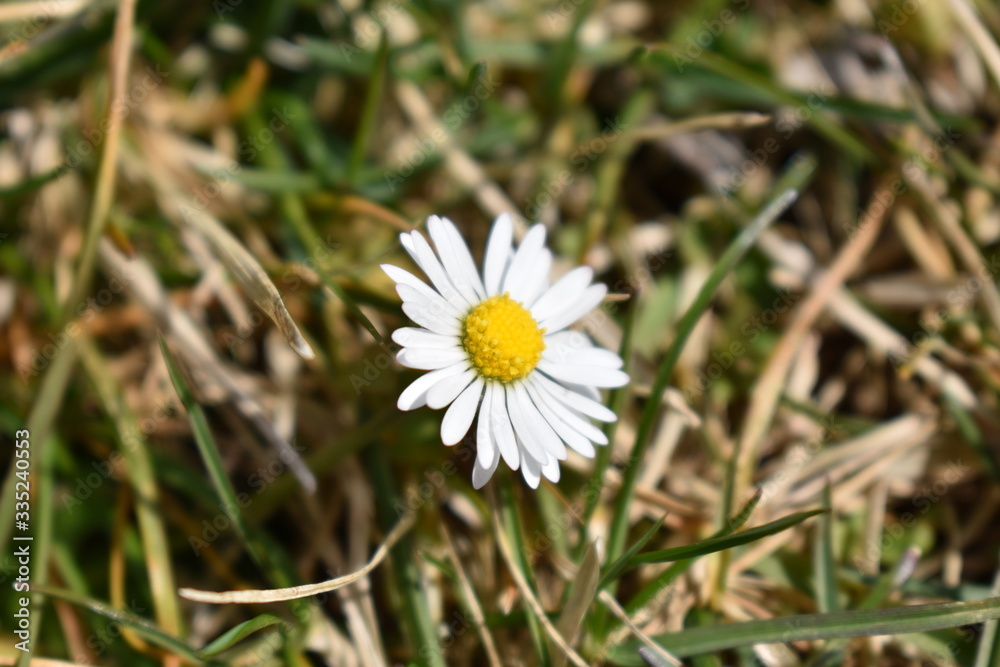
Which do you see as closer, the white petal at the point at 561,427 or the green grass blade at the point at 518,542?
the white petal at the point at 561,427

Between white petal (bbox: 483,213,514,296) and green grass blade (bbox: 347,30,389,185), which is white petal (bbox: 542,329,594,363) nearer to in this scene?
white petal (bbox: 483,213,514,296)

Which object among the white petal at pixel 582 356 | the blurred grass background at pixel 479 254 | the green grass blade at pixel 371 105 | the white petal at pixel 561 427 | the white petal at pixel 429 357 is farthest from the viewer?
the green grass blade at pixel 371 105

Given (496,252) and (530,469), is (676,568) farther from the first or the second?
(496,252)

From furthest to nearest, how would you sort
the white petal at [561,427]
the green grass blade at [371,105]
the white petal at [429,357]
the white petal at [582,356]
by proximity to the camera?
the green grass blade at [371,105]
the white petal at [582,356]
the white petal at [561,427]
the white petal at [429,357]

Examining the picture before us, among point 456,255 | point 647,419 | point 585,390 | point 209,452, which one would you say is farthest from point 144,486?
point 647,419

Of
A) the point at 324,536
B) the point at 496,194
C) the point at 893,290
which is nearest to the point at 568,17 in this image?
the point at 496,194

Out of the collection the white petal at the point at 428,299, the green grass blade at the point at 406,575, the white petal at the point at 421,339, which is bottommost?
the green grass blade at the point at 406,575

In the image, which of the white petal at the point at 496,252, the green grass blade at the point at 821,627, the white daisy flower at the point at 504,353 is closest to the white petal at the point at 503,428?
the white daisy flower at the point at 504,353

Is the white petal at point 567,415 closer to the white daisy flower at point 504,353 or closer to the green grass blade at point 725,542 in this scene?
the white daisy flower at point 504,353
